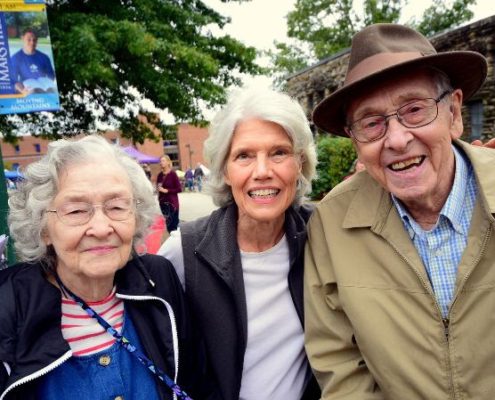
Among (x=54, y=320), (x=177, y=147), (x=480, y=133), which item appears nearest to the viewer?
(x=54, y=320)

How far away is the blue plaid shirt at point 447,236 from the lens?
162cm

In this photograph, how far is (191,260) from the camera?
195 centimetres

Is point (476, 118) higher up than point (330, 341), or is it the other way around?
point (476, 118)

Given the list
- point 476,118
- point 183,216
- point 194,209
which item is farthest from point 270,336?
point 194,209

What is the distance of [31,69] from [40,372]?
287 centimetres

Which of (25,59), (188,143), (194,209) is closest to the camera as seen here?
(25,59)

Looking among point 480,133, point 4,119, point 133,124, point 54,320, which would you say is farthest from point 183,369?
point 480,133

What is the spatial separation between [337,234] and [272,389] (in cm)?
79

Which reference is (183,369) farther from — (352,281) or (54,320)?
(352,281)

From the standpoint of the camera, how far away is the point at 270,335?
194 cm

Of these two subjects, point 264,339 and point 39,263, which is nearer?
point 39,263

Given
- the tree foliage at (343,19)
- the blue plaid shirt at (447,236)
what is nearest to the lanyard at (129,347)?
the blue plaid shirt at (447,236)

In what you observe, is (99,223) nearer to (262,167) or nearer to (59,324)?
(59,324)

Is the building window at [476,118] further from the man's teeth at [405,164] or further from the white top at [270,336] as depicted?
the white top at [270,336]
